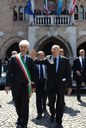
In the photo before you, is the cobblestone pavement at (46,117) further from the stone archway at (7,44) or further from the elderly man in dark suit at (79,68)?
the stone archway at (7,44)

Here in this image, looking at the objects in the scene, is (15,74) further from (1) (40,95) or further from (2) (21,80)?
(1) (40,95)

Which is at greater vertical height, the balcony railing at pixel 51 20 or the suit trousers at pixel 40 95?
the balcony railing at pixel 51 20

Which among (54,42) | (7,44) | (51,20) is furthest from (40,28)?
(7,44)

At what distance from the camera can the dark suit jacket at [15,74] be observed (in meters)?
7.01

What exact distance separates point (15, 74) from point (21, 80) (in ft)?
0.67

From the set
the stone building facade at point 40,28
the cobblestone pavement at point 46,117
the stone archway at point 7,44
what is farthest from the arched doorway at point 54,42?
the cobblestone pavement at point 46,117

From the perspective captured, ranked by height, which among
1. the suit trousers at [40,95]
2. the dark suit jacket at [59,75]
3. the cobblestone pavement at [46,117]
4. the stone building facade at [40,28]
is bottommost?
the cobblestone pavement at [46,117]

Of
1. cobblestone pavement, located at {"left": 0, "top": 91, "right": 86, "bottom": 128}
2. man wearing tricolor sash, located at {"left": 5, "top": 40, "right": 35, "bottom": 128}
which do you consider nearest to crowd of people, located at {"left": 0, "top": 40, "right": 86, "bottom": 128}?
man wearing tricolor sash, located at {"left": 5, "top": 40, "right": 35, "bottom": 128}

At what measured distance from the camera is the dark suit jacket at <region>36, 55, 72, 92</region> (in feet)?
24.8

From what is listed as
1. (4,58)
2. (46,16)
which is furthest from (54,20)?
(4,58)

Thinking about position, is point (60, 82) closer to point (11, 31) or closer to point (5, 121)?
point (5, 121)

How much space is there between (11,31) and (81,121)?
2026cm

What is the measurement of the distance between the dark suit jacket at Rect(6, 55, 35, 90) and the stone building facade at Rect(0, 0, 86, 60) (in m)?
18.5

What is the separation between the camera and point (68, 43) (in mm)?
25859
